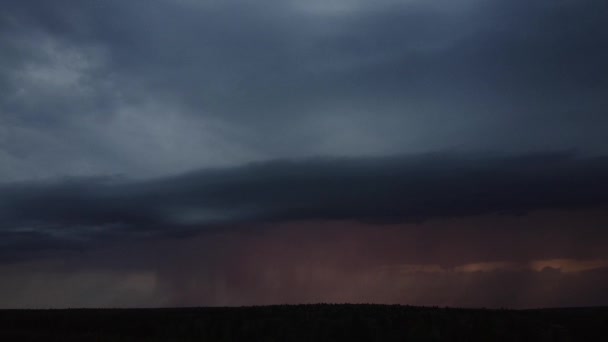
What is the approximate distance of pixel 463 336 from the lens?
2034 inches

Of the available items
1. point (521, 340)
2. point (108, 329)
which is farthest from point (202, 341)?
point (521, 340)

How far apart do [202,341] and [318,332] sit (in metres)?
10.9

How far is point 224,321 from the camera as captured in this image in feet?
201

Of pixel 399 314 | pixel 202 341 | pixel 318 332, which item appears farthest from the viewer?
pixel 399 314

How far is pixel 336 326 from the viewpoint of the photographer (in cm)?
5550

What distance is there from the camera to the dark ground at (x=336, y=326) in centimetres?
5144

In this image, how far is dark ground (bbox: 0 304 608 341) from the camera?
5144cm

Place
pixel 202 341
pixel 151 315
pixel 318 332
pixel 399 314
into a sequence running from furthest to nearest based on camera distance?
1. pixel 151 315
2. pixel 399 314
3. pixel 318 332
4. pixel 202 341

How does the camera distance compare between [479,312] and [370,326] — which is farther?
[479,312]

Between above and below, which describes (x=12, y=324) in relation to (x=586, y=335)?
above

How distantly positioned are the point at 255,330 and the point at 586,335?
2890 cm

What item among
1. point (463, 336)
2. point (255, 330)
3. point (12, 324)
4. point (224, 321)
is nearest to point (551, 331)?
point (463, 336)

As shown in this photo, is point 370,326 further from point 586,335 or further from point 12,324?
point 12,324

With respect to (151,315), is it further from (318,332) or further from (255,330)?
(318,332)
